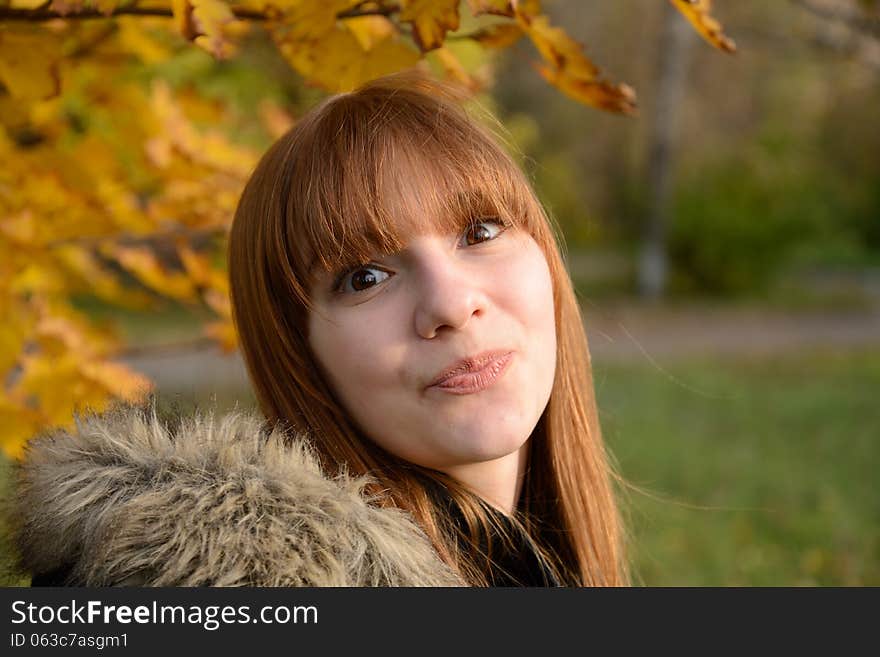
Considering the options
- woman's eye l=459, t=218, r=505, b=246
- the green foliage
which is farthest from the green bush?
woman's eye l=459, t=218, r=505, b=246

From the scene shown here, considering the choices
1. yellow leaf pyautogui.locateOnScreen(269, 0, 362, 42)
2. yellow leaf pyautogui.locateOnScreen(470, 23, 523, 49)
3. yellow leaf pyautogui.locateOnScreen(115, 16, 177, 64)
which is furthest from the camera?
yellow leaf pyautogui.locateOnScreen(115, 16, 177, 64)

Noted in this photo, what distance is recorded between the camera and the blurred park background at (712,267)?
466cm

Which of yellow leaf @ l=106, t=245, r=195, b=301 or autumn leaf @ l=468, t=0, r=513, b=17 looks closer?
autumn leaf @ l=468, t=0, r=513, b=17

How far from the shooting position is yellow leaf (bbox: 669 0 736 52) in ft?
4.51

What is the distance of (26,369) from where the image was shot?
1.92m

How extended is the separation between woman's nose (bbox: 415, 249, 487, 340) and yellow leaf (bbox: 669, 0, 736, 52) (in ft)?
1.62

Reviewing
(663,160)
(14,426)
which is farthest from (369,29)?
(663,160)

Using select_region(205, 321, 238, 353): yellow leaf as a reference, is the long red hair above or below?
above

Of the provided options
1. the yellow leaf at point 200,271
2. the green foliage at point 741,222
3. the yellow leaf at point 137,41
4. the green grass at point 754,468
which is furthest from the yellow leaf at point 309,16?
the green foliage at point 741,222

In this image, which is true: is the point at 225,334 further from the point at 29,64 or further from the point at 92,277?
the point at 29,64

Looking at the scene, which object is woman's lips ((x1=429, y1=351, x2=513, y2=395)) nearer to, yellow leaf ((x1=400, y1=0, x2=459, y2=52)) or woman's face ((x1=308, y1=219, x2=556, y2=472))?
woman's face ((x1=308, y1=219, x2=556, y2=472))

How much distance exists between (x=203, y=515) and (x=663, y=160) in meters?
14.3

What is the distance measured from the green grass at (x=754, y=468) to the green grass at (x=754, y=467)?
12 mm

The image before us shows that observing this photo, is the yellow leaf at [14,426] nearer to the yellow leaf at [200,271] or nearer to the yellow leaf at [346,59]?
the yellow leaf at [200,271]
